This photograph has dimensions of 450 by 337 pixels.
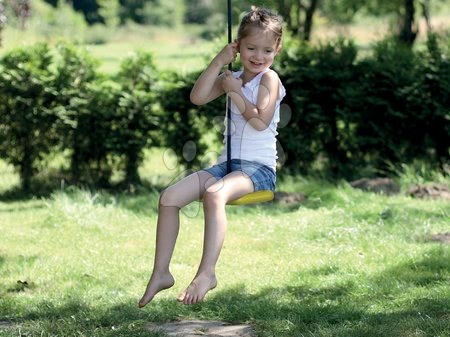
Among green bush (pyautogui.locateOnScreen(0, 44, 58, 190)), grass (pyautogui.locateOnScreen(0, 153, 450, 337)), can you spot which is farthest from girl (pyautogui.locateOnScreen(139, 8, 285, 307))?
green bush (pyautogui.locateOnScreen(0, 44, 58, 190))

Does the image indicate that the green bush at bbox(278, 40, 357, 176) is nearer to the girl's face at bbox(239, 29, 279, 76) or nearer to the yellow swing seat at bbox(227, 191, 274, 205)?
the girl's face at bbox(239, 29, 279, 76)

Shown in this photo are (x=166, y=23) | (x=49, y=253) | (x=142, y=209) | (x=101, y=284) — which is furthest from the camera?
(x=166, y=23)

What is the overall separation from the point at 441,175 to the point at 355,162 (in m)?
0.96

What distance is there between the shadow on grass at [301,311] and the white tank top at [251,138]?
2.87ft

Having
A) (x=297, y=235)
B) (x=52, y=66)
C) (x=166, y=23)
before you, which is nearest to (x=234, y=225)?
(x=297, y=235)

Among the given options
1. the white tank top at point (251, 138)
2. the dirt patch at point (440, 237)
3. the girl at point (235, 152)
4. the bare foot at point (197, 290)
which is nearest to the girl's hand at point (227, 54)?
the girl at point (235, 152)

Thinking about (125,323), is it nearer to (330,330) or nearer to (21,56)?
(330,330)

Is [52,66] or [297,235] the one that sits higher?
[52,66]

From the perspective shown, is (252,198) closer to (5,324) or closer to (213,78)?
(213,78)

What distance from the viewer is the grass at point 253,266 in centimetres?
445

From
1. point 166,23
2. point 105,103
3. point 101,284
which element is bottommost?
point 101,284

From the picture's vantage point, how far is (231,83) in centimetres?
392

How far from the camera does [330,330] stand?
13.7 feet

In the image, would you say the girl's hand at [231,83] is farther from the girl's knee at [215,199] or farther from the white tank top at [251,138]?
the girl's knee at [215,199]
